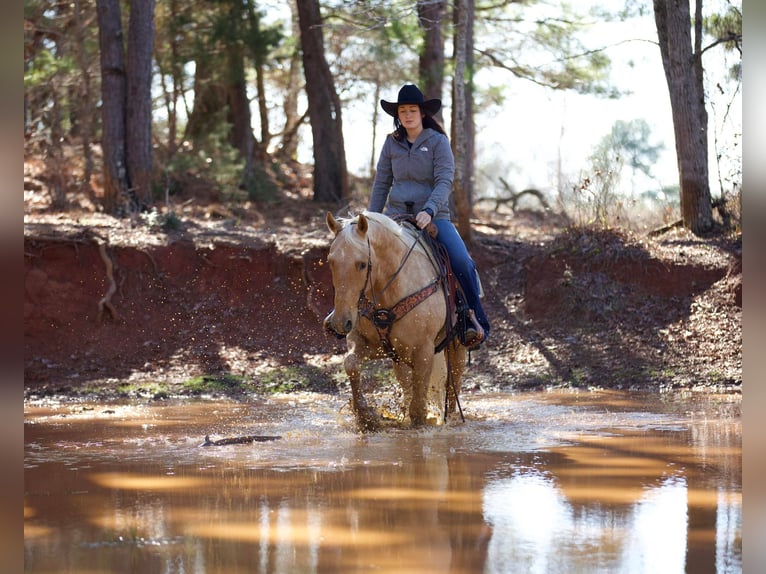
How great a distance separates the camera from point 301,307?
47.9 ft

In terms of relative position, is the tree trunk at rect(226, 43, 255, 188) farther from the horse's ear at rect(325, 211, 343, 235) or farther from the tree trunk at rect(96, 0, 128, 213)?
the horse's ear at rect(325, 211, 343, 235)

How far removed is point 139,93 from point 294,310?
573cm

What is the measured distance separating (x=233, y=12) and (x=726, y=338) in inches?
522

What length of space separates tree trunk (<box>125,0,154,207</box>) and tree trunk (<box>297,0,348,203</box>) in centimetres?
378

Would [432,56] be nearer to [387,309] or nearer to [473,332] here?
[473,332]

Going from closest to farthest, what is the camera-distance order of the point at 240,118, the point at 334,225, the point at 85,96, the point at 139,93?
the point at 334,225 < the point at 139,93 < the point at 85,96 < the point at 240,118

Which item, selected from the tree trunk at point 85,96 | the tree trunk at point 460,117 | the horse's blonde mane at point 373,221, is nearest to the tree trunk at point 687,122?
the tree trunk at point 460,117

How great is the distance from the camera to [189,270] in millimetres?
14820

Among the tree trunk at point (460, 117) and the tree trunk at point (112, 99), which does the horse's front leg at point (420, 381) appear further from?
the tree trunk at point (112, 99)

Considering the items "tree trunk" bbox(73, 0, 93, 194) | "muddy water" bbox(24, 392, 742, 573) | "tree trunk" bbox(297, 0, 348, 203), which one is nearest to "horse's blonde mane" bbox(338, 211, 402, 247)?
"muddy water" bbox(24, 392, 742, 573)

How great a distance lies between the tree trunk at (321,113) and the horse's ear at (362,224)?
12661 mm

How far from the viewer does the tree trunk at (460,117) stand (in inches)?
592

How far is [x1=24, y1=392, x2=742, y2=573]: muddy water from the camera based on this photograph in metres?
4.55

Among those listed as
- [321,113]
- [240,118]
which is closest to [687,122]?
[321,113]
